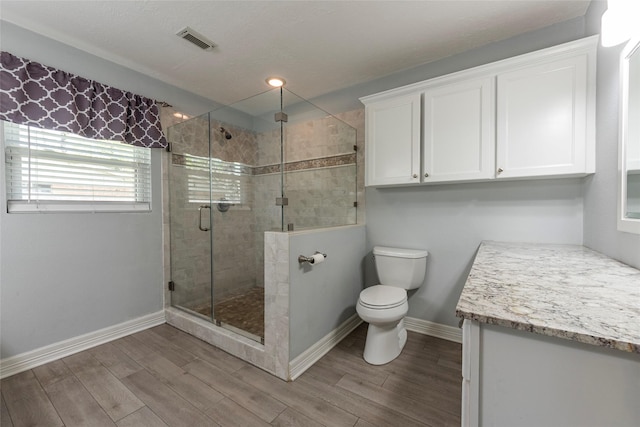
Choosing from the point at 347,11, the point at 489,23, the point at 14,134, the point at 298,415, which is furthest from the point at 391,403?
the point at 14,134

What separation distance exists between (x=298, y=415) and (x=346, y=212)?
5.26 ft

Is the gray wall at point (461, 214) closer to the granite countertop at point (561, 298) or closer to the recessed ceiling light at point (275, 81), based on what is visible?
the granite countertop at point (561, 298)

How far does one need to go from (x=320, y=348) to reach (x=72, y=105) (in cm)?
260

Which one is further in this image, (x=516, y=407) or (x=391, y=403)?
(x=391, y=403)

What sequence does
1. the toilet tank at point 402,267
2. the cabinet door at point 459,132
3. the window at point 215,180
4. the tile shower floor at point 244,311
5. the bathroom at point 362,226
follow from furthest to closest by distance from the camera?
1. the window at point 215,180
2. the toilet tank at point 402,267
3. the tile shower floor at point 244,311
4. the cabinet door at point 459,132
5. the bathroom at point 362,226

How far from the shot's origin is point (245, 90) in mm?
2717

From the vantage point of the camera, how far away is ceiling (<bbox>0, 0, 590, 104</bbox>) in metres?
1.59

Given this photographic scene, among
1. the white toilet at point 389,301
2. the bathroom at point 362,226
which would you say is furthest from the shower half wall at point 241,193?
the white toilet at point 389,301

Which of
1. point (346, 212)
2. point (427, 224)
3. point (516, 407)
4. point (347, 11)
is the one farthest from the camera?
point (346, 212)

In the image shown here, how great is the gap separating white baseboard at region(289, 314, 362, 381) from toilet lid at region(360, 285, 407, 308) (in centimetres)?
46

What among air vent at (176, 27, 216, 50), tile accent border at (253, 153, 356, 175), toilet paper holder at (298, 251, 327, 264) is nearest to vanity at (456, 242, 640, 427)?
toilet paper holder at (298, 251, 327, 264)

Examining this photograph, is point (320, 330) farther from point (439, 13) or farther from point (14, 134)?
point (14, 134)

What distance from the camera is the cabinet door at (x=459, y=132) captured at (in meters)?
→ 1.75

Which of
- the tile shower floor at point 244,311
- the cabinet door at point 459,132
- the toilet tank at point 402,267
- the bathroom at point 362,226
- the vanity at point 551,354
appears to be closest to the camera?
the vanity at point 551,354
